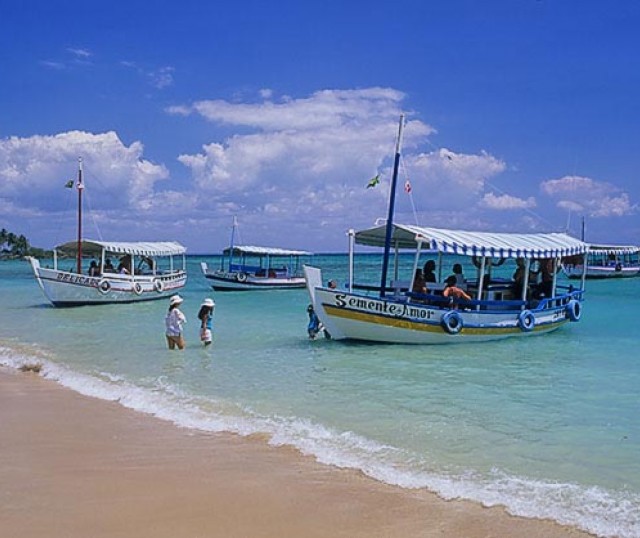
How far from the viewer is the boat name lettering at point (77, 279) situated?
27.9m

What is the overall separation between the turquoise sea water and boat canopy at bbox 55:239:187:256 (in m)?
8.38

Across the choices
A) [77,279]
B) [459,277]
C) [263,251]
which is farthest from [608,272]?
[459,277]

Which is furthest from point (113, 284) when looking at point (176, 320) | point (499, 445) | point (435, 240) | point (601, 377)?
point (499, 445)

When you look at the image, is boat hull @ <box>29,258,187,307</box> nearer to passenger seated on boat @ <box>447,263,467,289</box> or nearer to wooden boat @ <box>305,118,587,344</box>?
wooden boat @ <box>305,118,587,344</box>

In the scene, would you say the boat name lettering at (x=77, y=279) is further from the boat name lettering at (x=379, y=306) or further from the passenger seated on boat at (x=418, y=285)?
the passenger seated on boat at (x=418, y=285)

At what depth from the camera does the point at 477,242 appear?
1577 centimetres

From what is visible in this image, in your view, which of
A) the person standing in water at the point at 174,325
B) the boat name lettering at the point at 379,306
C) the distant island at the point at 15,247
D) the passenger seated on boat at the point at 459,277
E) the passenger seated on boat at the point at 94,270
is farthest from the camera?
the distant island at the point at 15,247

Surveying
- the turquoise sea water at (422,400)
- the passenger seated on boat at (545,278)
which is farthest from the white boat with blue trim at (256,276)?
the passenger seated on boat at (545,278)

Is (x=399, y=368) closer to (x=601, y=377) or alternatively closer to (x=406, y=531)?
(x=601, y=377)

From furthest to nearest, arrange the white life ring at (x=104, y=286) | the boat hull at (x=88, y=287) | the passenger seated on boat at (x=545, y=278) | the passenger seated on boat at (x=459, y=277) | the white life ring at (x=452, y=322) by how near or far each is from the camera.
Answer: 1. the white life ring at (x=104, y=286)
2. the boat hull at (x=88, y=287)
3. the passenger seated on boat at (x=545, y=278)
4. the passenger seated on boat at (x=459, y=277)
5. the white life ring at (x=452, y=322)

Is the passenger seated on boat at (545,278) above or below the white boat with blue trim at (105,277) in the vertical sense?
above

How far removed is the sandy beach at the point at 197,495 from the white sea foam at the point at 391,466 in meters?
0.24

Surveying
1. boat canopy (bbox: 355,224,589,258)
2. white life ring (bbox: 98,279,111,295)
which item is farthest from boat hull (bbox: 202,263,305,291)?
boat canopy (bbox: 355,224,589,258)

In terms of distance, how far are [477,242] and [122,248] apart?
1731cm
